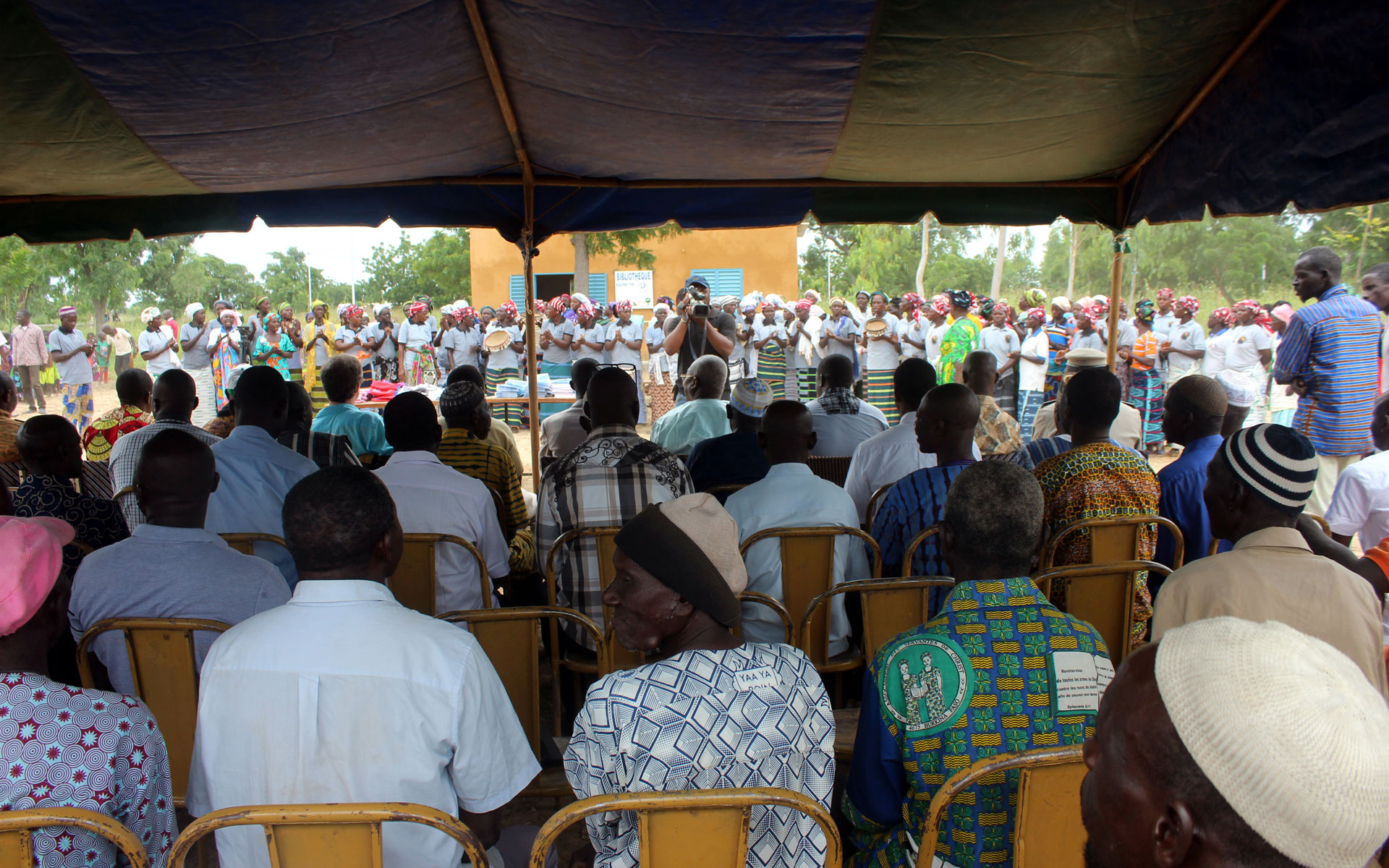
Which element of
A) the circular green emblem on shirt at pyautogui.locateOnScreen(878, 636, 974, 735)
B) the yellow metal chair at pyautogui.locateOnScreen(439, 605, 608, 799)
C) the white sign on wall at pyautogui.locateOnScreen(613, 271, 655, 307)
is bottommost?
the yellow metal chair at pyautogui.locateOnScreen(439, 605, 608, 799)

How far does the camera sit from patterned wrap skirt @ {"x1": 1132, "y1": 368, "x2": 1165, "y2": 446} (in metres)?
11.0

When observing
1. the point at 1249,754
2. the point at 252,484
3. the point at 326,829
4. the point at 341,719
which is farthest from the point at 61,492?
the point at 1249,754

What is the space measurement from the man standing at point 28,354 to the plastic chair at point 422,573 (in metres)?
16.2

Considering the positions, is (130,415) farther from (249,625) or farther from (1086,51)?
(1086,51)

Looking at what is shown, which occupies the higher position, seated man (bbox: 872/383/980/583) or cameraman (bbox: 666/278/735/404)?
cameraman (bbox: 666/278/735/404)

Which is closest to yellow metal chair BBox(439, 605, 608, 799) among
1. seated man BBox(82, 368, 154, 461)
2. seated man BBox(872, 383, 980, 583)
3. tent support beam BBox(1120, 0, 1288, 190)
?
seated man BBox(872, 383, 980, 583)

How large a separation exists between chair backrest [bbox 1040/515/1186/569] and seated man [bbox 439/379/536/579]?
244cm

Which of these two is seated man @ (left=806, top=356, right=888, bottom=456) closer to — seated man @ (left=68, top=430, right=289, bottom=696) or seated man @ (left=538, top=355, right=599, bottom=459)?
seated man @ (left=538, top=355, right=599, bottom=459)

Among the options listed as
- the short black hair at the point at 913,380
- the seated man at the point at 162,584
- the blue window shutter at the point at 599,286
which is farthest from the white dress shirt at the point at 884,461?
the blue window shutter at the point at 599,286

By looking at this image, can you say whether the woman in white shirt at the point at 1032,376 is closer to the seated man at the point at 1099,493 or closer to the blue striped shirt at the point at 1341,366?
the blue striped shirt at the point at 1341,366

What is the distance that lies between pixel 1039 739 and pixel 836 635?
1493 millimetres

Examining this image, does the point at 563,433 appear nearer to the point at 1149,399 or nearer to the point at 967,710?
the point at 967,710

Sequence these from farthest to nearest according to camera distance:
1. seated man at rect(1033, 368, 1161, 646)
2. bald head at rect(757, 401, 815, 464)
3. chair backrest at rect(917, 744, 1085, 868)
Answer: bald head at rect(757, 401, 815, 464), seated man at rect(1033, 368, 1161, 646), chair backrest at rect(917, 744, 1085, 868)

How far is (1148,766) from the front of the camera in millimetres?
926
